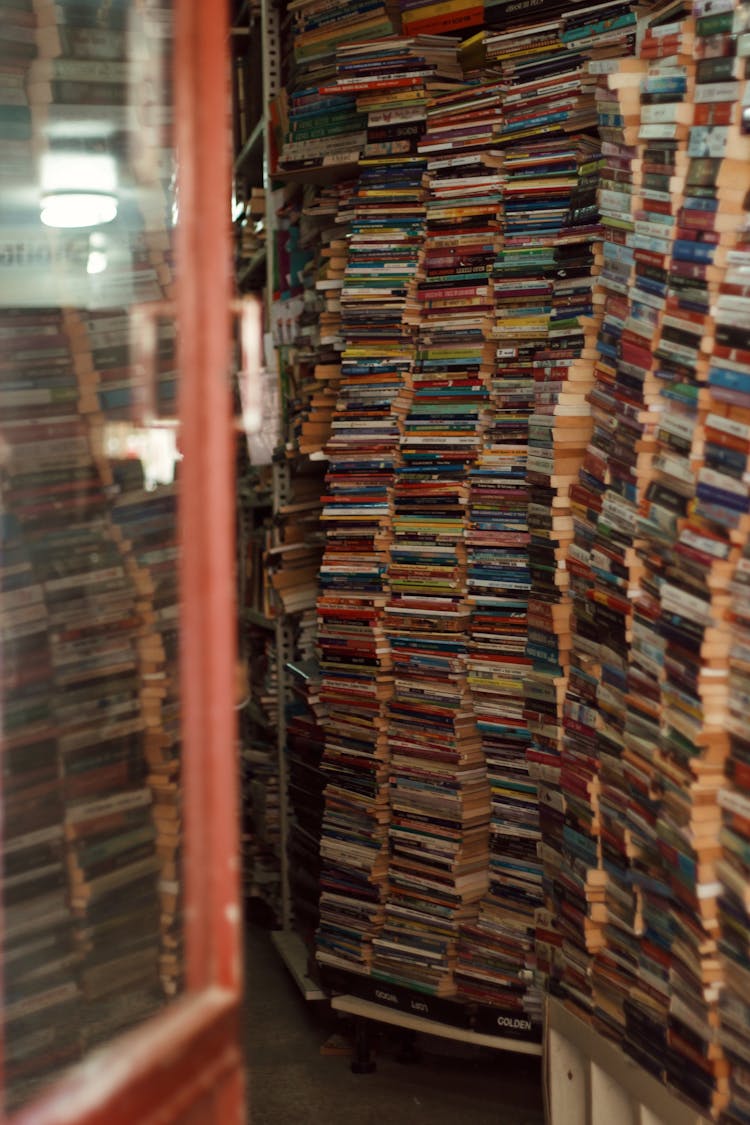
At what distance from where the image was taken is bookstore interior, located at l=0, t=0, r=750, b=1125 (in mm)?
1723

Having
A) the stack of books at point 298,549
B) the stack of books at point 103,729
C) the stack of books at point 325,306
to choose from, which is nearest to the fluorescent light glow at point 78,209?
the stack of books at point 103,729

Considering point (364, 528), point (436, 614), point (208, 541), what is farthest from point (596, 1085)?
point (208, 541)

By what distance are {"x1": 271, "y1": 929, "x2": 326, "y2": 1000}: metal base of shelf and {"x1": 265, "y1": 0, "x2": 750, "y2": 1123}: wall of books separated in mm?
297

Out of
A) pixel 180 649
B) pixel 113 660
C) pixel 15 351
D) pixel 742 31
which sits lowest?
pixel 113 660

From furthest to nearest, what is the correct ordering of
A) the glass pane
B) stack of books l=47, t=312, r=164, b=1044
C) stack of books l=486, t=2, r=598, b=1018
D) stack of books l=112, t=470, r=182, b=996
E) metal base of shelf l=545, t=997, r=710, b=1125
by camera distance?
stack of books l=486, t=2, r=598, b=1018
metal base of shelf l=545, t=997, r=710, b=1125
stack of books l=47, t=312, r=164, b=1044
the glass pane
stack of books l=112, t=470, r=182, b=996

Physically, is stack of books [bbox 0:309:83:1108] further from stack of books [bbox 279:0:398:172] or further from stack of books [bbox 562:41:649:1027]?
stack of books [bbox 279:0:398:172]

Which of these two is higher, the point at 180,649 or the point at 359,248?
the point at 359,248

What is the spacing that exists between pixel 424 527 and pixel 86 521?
5.70 ft

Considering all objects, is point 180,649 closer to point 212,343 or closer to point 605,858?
point 212,343

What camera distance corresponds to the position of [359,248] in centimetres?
367

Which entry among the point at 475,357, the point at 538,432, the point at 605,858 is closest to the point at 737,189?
the point at 538,432

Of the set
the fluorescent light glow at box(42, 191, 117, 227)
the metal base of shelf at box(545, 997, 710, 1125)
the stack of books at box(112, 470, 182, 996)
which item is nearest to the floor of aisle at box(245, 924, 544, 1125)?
the metal base of shelf at box(545, 997, 710, 1125)

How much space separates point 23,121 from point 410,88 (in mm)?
1950

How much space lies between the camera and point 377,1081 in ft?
12.2
